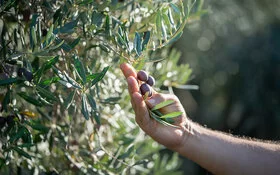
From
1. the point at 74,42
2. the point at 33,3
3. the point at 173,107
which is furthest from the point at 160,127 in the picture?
the point at 33,3

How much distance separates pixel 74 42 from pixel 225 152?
2.21 feet

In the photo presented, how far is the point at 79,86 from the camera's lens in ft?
4.38

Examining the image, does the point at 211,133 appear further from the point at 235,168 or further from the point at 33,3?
the point at 33,3

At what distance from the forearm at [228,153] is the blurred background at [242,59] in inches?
111

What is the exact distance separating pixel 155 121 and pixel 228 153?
38cm

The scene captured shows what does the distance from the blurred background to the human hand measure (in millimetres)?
2981

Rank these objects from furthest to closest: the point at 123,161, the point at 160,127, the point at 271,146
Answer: the point at 271,146 < the point at 123,161 < the point at 160,127

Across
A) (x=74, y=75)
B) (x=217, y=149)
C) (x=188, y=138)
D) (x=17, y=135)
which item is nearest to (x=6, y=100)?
(x=17, y=135)

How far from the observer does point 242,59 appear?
4898mm

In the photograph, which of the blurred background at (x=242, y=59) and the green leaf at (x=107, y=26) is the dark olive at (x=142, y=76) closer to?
the green leaf at (x=107, y=26)

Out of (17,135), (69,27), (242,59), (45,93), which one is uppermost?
(69,27)

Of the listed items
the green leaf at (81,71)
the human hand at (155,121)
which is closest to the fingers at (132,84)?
the human hand at (155,121)

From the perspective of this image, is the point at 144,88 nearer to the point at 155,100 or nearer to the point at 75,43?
the point at 155,100

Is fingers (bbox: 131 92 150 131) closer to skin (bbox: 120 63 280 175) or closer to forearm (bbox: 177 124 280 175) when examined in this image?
skin (bbox: 120 63 280 175)
